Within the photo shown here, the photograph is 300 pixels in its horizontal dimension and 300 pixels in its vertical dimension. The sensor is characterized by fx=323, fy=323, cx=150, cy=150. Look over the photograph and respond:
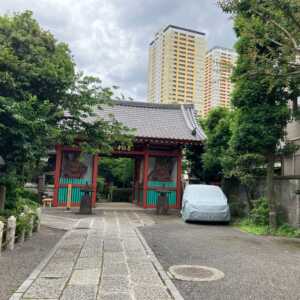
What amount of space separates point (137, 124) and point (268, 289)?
44.8 ft

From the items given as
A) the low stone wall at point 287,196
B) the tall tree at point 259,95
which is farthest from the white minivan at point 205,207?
the tall tree at point 259,95

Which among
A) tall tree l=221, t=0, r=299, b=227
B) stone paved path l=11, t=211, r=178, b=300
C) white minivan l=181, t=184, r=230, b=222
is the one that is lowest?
stone paved path l=11, t=211, r=178, b=300

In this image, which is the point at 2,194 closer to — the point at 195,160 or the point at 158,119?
the point at 195,160

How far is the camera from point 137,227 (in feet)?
34.5

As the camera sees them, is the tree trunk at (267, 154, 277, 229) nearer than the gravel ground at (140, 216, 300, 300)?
No

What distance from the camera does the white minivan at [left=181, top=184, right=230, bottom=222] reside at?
37.0ft

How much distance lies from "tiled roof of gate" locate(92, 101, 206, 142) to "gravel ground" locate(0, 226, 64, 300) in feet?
26.9

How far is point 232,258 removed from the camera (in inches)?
252

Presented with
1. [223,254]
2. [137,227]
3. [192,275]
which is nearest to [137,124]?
[137,227]

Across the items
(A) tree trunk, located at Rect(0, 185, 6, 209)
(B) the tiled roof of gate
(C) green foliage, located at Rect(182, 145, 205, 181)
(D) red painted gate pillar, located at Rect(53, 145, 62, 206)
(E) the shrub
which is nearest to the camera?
(A) tree trunk, located at Rect(0, 185, 6, 209)

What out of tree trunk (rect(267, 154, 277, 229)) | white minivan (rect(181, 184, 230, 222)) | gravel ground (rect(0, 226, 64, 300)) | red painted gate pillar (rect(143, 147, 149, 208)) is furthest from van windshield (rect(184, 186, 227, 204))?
gravel ground (rect(0, 226, 64, 300))

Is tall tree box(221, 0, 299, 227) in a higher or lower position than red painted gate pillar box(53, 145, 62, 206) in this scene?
higher

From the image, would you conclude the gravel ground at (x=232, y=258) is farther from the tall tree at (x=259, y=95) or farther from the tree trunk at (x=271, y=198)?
Answer: the tall tree at (x=259, y=95)

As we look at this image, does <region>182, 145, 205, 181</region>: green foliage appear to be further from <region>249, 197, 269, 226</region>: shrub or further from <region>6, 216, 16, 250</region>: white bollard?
<region>6, 216, 16, 250</region>: white bollard
